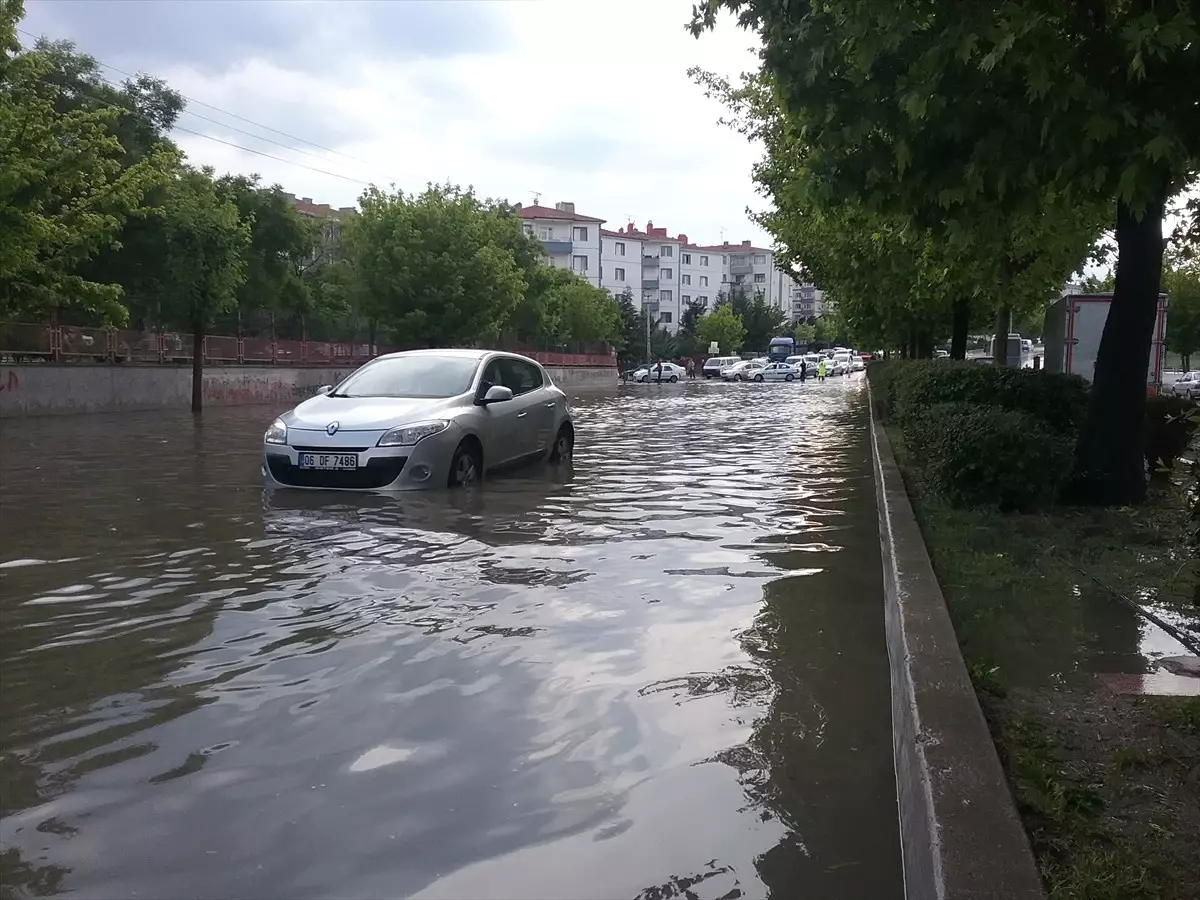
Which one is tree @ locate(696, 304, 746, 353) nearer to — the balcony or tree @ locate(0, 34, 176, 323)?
the balcony

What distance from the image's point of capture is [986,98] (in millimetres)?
7281

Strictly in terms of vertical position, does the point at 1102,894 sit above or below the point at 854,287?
below

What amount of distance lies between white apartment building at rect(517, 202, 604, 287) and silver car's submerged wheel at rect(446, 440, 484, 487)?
10180 centimetres

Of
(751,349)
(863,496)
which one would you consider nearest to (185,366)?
(863,496)

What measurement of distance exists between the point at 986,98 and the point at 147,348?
2492 centimetres

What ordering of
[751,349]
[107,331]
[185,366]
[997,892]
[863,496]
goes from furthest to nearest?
[751,349] → [185,366] → [107,331] → [863,496] → [997,892]

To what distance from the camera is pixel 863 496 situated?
11.4m

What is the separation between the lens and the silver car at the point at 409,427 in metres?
10.1

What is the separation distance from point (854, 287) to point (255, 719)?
2094 cm

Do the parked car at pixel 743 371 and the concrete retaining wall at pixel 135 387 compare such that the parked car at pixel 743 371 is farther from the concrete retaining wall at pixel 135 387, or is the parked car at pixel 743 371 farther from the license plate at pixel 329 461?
the license plate at pixel 329 461

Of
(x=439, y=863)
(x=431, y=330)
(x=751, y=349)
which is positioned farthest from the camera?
(x=751, y=349)

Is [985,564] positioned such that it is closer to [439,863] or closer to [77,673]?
[439,863]

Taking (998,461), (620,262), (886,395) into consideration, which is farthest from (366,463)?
(620,262)

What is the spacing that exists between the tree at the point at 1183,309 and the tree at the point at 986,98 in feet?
94.4
